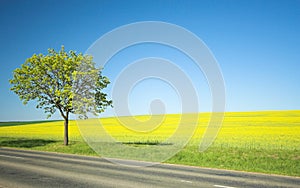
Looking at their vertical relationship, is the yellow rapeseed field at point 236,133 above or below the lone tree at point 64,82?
below

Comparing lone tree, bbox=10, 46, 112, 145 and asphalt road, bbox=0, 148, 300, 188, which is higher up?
lone tree, bbox=10, 46, 112, 145

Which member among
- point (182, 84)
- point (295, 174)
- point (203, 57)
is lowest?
point (295, 174)

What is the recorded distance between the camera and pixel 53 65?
24969mm

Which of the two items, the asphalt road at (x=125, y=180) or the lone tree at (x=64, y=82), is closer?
the asphalt road at (x=125, y=180)

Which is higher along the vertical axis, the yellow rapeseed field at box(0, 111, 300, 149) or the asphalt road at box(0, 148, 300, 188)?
the yellow rapeseed field at box(0, 111, 300, 149)

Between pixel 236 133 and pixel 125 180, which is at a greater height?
pixel 236 133

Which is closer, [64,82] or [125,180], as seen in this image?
[125,180]

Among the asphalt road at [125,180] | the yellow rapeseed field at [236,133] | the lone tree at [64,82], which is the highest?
the lone tree at [64,82]

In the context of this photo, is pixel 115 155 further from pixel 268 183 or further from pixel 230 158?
pixel 268 183

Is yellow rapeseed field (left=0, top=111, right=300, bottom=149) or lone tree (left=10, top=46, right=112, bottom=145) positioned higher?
lone tree (left=10, top=46, right=112, bottom=145)

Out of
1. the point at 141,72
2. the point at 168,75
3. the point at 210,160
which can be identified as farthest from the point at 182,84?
the point at 210,160

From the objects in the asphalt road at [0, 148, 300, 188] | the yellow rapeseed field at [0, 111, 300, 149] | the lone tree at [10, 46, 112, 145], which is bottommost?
the asphalt road at [0, 148, 300, 188]

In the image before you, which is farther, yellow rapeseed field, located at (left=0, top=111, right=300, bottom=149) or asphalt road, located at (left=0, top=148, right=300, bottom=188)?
yellow rapeseed field, located at (left=0, top=111, right=300, bottom=149)

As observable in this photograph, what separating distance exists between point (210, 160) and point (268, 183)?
6604 millimetres
